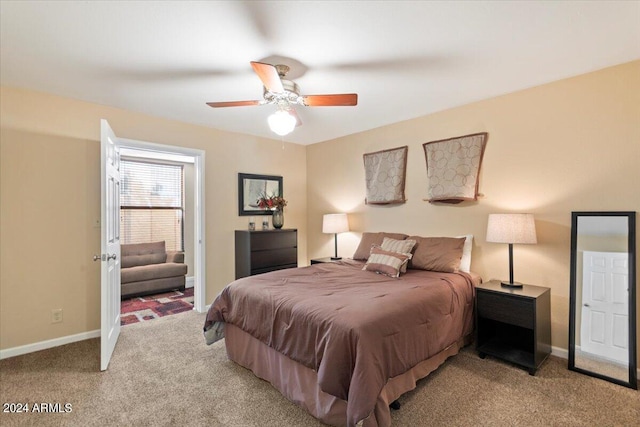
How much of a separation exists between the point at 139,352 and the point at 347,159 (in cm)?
338

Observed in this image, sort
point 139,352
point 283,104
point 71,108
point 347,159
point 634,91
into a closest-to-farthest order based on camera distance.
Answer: point 634,91 → point 283,104 → point 139,352 → point 71,108 → point 347,159

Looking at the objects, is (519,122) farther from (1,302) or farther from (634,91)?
(1,302)

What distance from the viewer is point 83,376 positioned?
247 cm

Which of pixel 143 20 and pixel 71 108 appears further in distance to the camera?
→ pixel 71 108

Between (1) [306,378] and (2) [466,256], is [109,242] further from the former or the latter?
(2) [466,256]

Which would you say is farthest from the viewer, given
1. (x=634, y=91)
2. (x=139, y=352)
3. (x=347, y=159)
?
(x=347, y=159)

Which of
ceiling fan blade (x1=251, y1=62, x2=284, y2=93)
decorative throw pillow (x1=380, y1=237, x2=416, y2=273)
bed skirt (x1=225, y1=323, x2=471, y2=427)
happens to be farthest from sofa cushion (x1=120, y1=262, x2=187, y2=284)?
ceiling fan blade (x1=251, y1=62, x2=284, y2=93)

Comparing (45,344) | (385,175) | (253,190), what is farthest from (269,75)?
(45,344)

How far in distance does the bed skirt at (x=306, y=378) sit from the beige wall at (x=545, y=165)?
41.2 inches

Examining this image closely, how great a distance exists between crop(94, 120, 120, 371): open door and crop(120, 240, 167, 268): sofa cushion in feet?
7.11

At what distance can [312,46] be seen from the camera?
219cm

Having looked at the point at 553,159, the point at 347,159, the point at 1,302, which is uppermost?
the point at 347,159

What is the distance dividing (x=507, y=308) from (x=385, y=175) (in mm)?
2048

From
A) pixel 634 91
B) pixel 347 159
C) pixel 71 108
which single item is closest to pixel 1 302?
pixel 71 108
